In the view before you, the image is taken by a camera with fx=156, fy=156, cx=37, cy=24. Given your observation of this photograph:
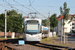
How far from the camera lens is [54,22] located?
2835 inches

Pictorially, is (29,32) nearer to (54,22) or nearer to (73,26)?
(54,22)

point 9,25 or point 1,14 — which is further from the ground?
point 1,14

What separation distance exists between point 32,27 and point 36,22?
876 mm

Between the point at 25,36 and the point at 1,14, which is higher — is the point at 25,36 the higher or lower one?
the lower one

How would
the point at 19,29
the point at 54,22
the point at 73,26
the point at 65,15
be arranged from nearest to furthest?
the point at 65,15 → the point at 19,29 → the point at 54,22 → the point at 73,26

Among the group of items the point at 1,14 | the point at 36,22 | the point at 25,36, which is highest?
the point at 1,14

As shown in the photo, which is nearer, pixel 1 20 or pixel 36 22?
pixel 36 22

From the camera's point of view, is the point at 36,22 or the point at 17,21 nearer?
the point at 36,22


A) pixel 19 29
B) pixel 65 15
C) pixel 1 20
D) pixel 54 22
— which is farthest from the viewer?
pixel 54 22

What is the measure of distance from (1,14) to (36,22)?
33718mm

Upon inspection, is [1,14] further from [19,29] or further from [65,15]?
[65,15]

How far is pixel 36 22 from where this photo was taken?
65.6ft

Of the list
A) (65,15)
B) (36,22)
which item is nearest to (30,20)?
(36,22)

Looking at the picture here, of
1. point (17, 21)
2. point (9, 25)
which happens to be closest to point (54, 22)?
point (17, 21)
